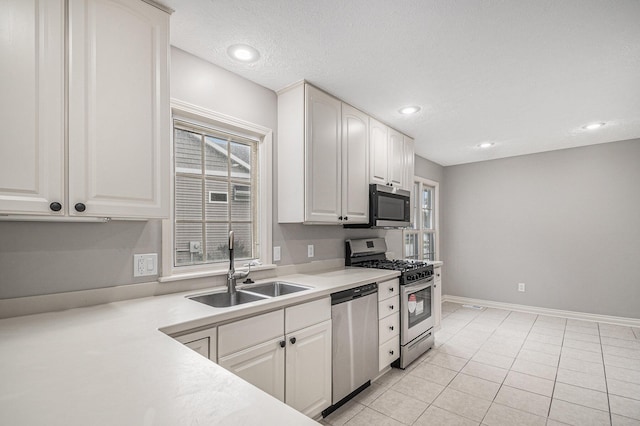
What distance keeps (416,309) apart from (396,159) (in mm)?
1663

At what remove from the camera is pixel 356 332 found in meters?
2.29

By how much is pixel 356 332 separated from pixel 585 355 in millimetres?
2609

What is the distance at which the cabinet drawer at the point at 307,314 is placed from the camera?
1794 millimetres

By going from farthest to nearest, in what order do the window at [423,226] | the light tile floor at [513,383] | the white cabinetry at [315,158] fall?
the window at [423,226], the white cabinetry at [315,158], the light tile floor at [513,383]

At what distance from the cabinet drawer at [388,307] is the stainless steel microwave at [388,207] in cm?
75

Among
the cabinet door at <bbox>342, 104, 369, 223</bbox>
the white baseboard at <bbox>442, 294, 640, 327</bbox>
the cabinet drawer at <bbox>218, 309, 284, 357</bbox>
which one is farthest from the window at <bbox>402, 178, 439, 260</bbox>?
the cabinet drawer at <bbox>218, 309, 284, 357</bbox>

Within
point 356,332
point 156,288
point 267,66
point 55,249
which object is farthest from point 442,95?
point 55,249

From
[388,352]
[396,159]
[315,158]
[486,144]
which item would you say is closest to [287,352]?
[388,352]

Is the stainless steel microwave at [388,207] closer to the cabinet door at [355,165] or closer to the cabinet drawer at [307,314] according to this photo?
the cabinet door at [355,165]

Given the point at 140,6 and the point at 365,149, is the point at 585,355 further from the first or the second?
the point at 140,6

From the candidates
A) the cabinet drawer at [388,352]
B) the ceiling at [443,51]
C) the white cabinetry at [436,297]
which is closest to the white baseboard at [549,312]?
the white cabinetry at [436,297]

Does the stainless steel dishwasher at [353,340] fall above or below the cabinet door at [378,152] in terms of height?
below

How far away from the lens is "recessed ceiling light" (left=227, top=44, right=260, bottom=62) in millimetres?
1956

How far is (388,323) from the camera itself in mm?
2662
